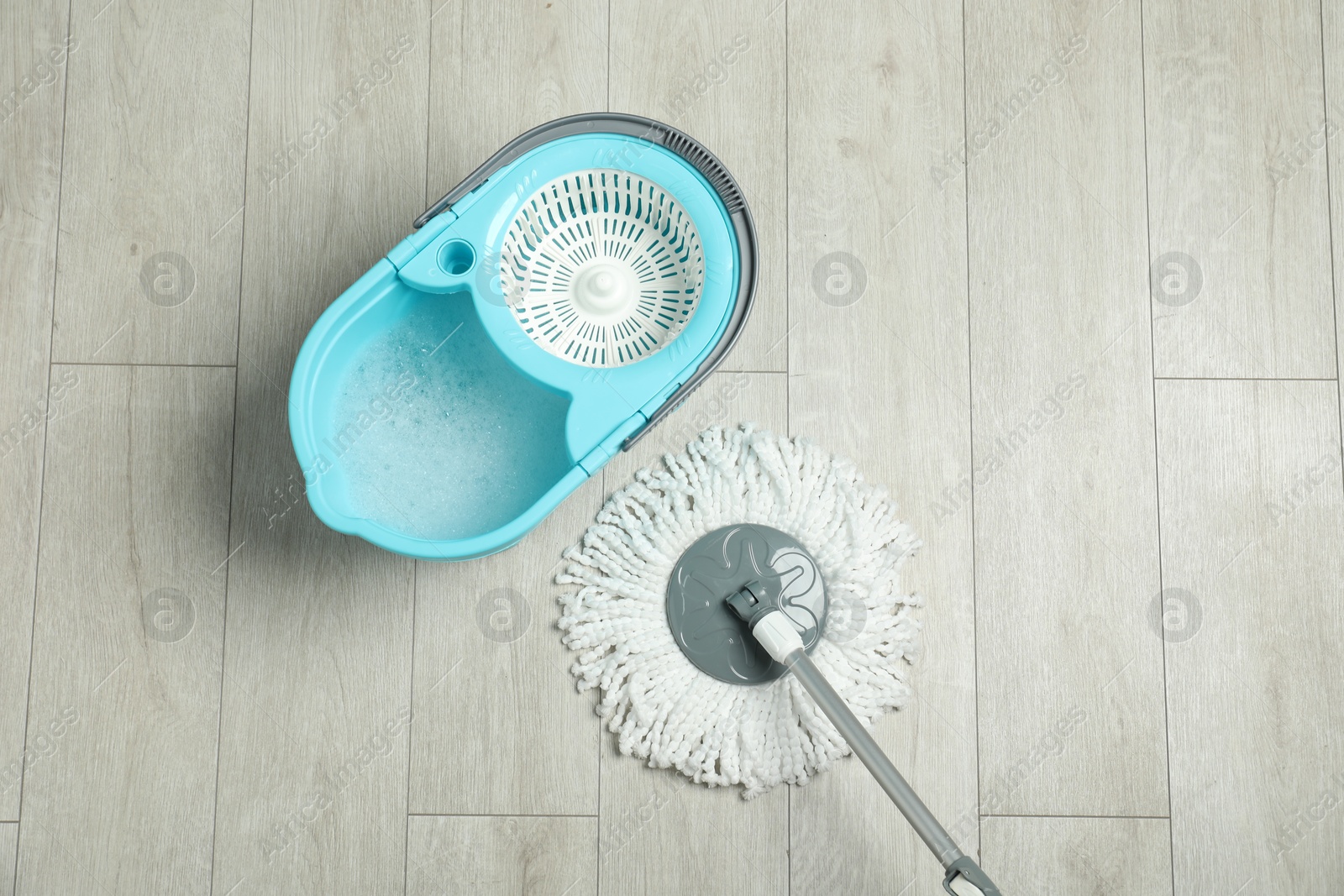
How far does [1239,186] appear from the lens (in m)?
1.16

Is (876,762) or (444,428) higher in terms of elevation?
(444,428)

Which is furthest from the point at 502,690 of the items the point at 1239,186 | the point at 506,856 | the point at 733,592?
the point at 1239,186

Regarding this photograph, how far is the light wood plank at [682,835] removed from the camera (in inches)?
41.4

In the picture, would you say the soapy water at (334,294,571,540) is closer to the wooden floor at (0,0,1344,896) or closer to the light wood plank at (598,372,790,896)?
the wooden floor at (0,0,1344,896)

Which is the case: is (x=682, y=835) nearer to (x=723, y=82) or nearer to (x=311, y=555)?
(x=311, y=555)

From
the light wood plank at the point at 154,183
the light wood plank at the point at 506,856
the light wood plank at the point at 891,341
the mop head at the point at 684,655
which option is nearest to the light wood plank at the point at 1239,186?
the light wood plank at the point at 891,341

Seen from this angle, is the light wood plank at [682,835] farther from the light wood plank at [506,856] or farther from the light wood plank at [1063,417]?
the light wood plank at [1063,417]

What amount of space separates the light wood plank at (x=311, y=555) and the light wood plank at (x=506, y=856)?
3 centimetres

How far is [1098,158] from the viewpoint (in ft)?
3.79

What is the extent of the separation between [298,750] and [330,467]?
37 centimetres

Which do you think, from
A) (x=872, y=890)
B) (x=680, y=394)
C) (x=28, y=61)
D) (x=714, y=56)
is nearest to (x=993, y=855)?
(x=872, y=890)

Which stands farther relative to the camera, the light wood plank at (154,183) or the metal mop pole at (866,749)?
the light wood plank at (154,183)

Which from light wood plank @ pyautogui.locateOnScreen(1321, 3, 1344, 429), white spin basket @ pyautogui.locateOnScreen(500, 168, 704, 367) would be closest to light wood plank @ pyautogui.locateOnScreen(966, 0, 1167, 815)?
light wood plank @ pyautogui.locateOnScreen(1321, 3, 1344, 429)

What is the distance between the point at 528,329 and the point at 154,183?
51 centimetres
